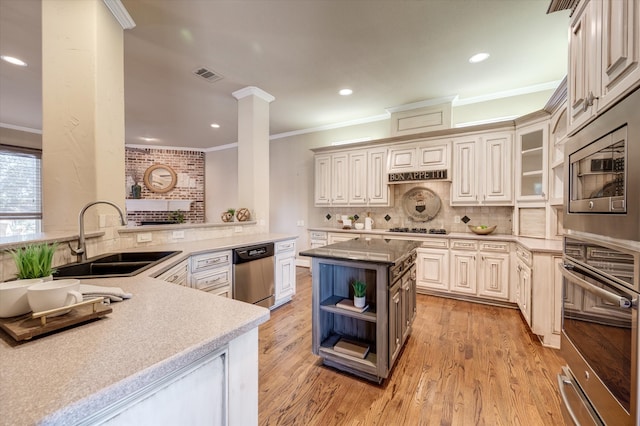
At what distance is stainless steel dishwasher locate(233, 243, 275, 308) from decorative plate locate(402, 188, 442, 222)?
8.25 ft

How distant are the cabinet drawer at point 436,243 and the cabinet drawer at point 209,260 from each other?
8.59 ft

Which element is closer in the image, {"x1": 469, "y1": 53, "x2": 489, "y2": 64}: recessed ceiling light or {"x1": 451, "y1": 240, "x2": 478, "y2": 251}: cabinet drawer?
{"x1": 469, "y1": 53, "x2": 489, "y2": 64}: recessed ceiling light

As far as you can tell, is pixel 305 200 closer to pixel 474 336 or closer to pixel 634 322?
pixel 474 336

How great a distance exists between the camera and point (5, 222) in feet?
15.7

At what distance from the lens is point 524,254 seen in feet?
9.20

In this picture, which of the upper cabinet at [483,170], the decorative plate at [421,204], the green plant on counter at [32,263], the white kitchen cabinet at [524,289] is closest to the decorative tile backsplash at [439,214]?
the decorative plate at [421,204]

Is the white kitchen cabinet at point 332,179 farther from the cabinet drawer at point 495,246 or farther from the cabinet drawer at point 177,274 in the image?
the cabinet drawer at point 177,274

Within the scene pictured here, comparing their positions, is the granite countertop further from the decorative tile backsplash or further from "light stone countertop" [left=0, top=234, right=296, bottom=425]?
the decorative tile backsplash

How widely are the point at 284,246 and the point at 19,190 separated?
5.47m

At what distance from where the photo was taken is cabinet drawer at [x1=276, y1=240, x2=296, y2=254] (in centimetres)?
324

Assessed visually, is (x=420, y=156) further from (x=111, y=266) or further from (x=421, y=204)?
(x=111, y=266)

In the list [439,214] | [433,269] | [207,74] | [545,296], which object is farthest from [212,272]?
[439,214]

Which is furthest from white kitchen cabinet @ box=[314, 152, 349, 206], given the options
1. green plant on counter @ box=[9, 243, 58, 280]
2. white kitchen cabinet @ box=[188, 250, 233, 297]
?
green plant on counter @ box=[9, 243, 58, 280]

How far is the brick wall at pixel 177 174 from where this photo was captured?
6.59 m
